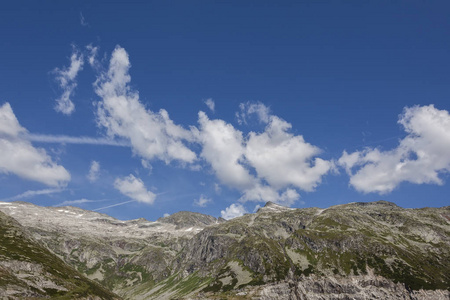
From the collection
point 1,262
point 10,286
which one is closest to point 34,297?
point 10,286

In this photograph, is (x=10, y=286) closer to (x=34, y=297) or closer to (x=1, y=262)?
(x=34, y=297)

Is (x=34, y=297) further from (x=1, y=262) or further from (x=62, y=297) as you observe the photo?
(x=1, y=262)

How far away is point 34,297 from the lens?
176875mm

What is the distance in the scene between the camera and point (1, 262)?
198 m

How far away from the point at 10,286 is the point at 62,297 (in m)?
35.9

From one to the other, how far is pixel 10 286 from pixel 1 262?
128 feet

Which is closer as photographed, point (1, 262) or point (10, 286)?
point (10, 286)

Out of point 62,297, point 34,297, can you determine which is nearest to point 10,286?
point 34,297

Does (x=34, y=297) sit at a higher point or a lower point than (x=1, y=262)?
lower

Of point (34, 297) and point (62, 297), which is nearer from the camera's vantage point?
point (34, 297)

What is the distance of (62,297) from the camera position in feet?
641

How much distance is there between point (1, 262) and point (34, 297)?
4358 cm

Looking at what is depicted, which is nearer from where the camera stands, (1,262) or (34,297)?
(34,297)

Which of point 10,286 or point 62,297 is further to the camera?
point 62,297
